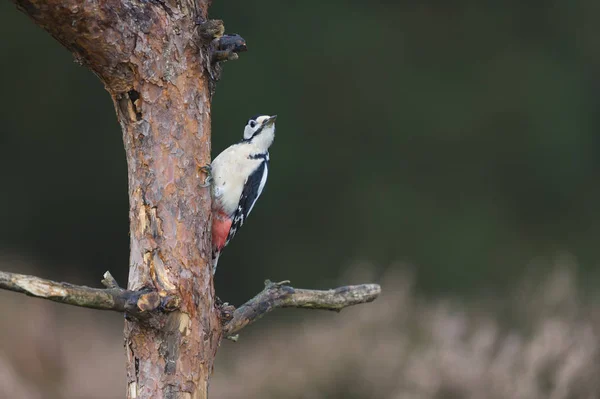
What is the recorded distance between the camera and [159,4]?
1.94 m

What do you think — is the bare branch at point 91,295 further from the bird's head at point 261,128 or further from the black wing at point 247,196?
the bird's head at point 261,128

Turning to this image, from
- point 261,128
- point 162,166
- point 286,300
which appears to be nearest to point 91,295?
point 162,166

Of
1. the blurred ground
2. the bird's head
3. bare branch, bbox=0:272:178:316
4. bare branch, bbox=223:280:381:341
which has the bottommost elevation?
bare branch, bbox=0:272:178:316

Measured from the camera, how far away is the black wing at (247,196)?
276cm

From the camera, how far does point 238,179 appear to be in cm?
277

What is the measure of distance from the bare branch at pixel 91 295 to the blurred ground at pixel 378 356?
2024 millimetres

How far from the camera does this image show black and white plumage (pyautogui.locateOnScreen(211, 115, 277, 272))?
260cm

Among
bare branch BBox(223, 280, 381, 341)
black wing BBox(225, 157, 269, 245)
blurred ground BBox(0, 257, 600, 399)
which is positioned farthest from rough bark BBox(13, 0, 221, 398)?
blurred ground BBox(0, 257, 600, 399)

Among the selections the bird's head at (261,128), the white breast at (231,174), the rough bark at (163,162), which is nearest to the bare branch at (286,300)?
the rough bark at (163,162)

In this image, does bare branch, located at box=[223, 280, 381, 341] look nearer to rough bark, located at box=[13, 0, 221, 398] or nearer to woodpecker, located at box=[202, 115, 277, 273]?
rough bark, located at box=[13, 0, 221, 398]

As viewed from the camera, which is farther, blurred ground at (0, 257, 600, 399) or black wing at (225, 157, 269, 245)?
blurred ground at (0, 257, 600, 399)

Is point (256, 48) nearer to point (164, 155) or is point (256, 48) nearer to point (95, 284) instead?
point (95, 284)

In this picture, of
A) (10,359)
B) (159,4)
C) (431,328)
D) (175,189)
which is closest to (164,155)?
(175,189)

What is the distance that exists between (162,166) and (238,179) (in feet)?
2.74
